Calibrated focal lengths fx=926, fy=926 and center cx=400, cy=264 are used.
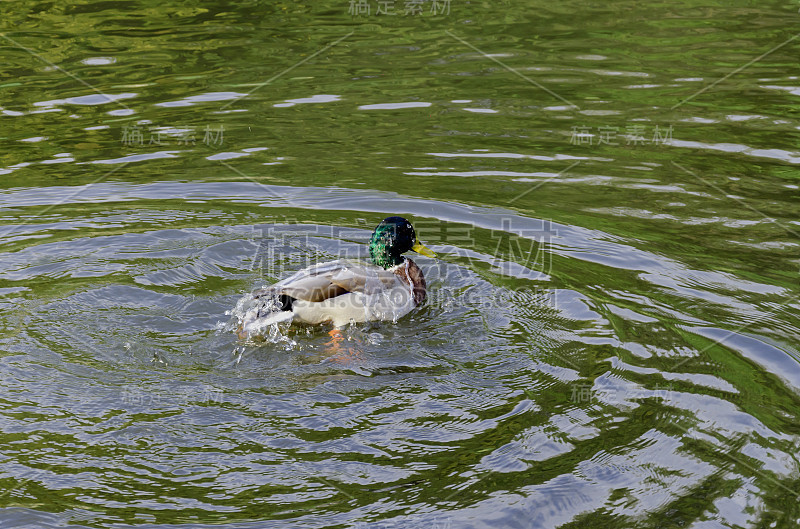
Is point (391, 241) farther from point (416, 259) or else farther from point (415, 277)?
point (416, 259)

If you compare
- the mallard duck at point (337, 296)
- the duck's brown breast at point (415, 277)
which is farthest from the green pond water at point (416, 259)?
the duck's brown breast at point (415, 277)

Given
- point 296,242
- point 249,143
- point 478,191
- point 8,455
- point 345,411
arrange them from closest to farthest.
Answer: point 8,455 < point 345,411 < point 296,242 < point 478,191 < point 249,143

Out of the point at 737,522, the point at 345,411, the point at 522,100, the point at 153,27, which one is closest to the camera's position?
the point at 737,522

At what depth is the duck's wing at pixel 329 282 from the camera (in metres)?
6.50

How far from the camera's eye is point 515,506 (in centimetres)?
445

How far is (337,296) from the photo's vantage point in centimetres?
659

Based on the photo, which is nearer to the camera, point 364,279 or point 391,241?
point 364,279

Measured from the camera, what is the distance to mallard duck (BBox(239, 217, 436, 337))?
646 cm

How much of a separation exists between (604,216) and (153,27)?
809cm

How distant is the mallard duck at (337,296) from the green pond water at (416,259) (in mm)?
140

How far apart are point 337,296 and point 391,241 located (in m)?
0.85

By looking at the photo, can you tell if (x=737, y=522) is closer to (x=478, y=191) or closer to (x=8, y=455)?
(x=8, y=455)

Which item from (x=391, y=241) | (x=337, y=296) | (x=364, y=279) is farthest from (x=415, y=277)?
(x=337, y=296)

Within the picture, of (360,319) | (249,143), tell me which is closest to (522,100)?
(249,143)
